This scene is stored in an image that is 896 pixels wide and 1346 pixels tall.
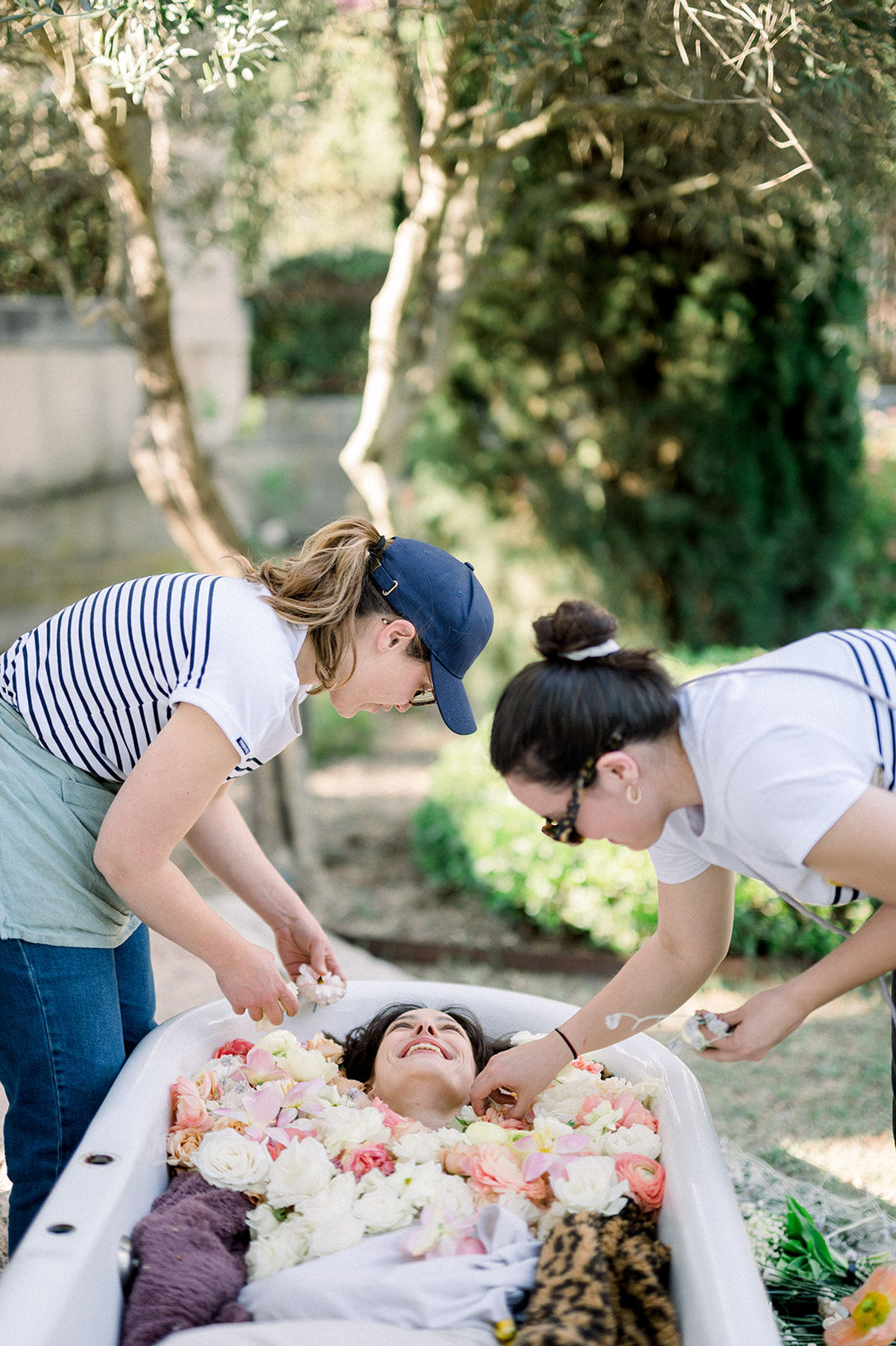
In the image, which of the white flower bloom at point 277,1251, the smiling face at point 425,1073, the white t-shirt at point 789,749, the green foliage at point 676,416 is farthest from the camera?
the green foliage at point 676,416

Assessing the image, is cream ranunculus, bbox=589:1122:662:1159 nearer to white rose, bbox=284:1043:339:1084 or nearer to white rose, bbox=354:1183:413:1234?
white rose, bbox=354:1183:413:1234

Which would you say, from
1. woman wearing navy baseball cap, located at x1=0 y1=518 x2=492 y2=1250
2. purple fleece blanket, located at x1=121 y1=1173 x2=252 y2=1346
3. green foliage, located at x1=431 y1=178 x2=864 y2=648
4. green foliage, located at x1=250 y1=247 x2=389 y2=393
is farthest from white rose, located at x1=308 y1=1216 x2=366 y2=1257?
green foliage, located at x1=250 y1=247 x2=389 y2=393

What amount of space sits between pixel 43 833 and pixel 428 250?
10.1 feet

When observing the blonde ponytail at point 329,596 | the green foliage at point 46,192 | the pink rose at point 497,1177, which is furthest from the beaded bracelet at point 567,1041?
the green foliage at point 46,192

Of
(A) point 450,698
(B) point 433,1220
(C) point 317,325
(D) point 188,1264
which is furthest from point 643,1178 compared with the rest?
(C) point 317,325

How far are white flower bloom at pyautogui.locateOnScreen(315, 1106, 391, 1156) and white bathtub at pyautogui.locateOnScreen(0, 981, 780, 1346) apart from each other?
0.88 ft

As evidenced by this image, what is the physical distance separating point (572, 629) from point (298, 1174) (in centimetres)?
95

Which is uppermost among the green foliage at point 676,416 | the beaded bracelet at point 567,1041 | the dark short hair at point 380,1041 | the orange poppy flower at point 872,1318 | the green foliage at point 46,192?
→ the green foliage at point 46,192

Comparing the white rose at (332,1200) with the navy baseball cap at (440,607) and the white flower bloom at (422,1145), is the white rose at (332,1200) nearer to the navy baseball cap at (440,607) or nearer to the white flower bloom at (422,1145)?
the white flower bloom at (422,1145)

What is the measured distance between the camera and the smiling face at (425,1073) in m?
2.05

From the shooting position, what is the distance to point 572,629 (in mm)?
1539

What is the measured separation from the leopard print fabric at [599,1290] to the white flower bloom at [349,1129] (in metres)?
0.38

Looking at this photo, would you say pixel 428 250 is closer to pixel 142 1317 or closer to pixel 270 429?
pixel 142 1317

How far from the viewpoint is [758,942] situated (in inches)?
163
